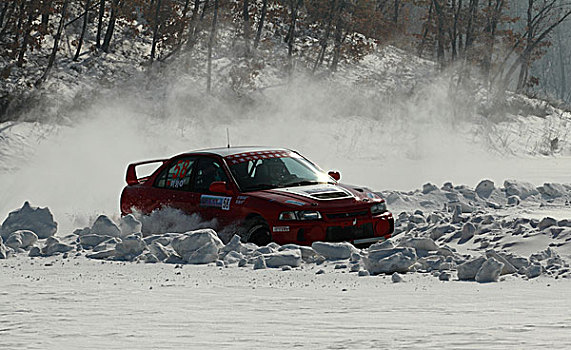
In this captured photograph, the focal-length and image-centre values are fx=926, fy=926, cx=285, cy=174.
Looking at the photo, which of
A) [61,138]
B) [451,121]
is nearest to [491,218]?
[61,138]

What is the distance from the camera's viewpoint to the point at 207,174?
35.8 feet

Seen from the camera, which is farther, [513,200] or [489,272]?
[513,200]

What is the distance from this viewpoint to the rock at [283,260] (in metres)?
8.79

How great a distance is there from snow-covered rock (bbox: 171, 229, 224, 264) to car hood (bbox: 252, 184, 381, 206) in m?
1.02

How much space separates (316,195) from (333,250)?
42.9 inches

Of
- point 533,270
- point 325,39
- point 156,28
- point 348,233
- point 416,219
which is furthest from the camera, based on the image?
point 325,39

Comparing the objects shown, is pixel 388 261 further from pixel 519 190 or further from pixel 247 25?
pixel 247 25

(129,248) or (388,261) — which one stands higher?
(388,261)

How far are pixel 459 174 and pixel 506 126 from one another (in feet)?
42.9

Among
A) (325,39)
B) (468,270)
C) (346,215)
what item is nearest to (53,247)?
(346,215)

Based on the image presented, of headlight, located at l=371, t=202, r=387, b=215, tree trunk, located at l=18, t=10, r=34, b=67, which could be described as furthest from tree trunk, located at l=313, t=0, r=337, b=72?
headlight, located at l=371, t=202, r=387, b=215

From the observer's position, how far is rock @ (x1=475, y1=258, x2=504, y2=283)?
795 centimetres

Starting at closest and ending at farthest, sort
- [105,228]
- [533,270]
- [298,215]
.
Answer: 1. [533,270]
2. [298,215]
3. [105,228]

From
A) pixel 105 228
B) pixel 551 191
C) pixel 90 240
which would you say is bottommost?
pixel 90 240
